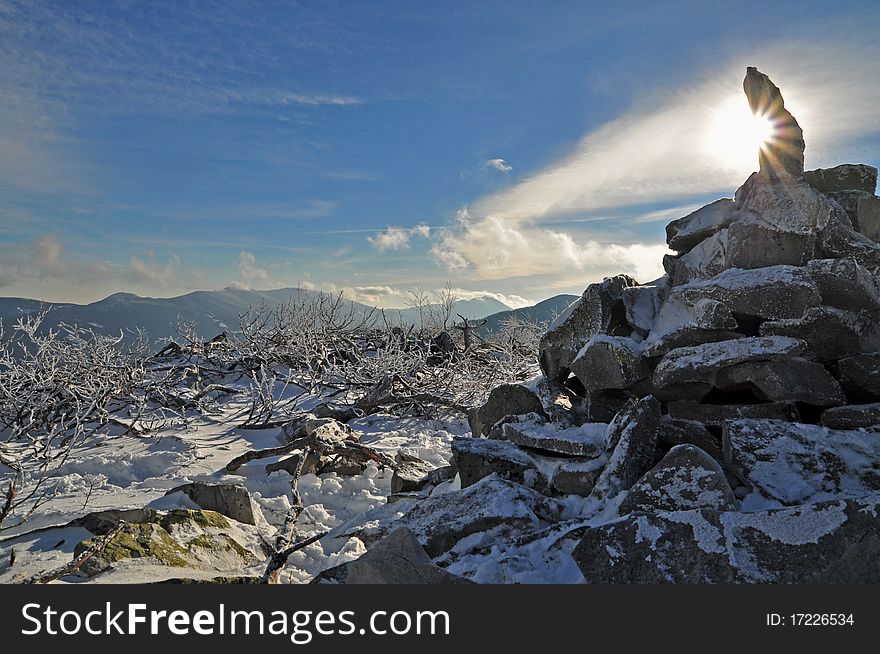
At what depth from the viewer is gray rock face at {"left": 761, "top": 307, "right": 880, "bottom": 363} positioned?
502 cm

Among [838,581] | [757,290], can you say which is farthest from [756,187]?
[838,581]

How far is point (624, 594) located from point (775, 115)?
489cm

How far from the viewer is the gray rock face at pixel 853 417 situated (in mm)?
4398

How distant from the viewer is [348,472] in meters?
8.01

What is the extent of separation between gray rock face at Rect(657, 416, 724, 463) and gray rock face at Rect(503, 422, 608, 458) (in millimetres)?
502

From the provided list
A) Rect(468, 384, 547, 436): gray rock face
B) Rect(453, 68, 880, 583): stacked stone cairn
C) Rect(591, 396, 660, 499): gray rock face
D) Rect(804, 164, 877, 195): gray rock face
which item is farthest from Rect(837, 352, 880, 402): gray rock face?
Rect(468, 384, 547, 436): gray rock face

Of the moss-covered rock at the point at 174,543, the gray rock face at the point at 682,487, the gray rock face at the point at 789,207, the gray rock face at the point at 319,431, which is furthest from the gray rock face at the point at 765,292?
the gray rock face at the point at 319,431

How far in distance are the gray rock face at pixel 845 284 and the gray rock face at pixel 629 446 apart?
198cm

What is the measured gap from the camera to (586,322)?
6.24 metres

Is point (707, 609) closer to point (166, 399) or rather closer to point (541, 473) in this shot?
point (541, 473)

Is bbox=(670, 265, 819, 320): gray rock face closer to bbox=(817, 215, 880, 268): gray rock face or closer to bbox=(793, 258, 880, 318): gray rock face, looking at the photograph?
bbox=(793, 258, 880, 318): gray rock face

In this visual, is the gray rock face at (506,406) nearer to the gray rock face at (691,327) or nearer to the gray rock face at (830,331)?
the gray rock face at (691,327)

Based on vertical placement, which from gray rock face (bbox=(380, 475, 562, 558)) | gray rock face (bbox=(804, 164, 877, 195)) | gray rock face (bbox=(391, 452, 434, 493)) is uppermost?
gray rock face (bbox=(804, 164, 877, 195))

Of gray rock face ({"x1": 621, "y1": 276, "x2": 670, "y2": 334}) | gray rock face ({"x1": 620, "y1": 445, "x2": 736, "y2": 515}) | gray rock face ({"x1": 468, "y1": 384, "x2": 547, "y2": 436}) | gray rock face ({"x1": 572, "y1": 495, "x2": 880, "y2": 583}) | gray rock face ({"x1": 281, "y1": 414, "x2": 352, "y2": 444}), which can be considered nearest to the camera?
gray rock face ({"x1": 572, "y1": 495, "x2": 880, "y2": 583})
